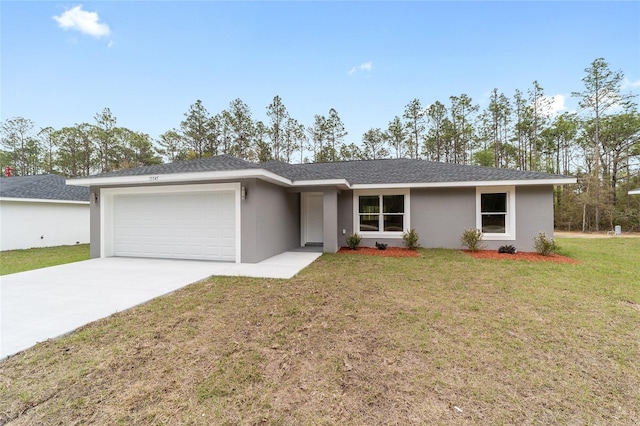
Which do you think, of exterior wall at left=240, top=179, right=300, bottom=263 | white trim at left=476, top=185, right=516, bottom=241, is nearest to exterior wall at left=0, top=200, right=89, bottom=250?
exterior wall at left=240, top=179, right=300, bottom=263

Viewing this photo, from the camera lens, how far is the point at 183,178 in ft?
24.9

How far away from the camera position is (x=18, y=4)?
27.0ft

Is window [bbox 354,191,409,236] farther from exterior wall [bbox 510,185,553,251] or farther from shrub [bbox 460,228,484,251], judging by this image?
exterior wall [bbox 510,185,553,251]

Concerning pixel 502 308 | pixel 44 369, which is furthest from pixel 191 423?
pixel 502 308

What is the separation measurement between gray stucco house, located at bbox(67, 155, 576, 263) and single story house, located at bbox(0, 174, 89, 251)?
18.5 ft

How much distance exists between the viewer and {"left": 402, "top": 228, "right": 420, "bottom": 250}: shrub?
9750 mm

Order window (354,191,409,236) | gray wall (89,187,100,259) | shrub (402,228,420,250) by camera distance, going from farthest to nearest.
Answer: window (354,191,409,236), shrub (402,228,420,250), gray wall (89,187,100,259)

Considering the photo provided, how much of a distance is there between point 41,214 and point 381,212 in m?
15.5

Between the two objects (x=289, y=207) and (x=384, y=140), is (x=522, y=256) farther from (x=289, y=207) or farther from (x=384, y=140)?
(x=384, y=140)

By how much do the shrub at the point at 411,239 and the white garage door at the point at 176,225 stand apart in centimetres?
623

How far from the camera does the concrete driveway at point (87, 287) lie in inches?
138

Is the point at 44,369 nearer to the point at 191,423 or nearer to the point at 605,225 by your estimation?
the point at 191,423

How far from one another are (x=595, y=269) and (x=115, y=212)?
14.5m

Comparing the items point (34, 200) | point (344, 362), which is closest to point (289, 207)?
point (344, 362)
